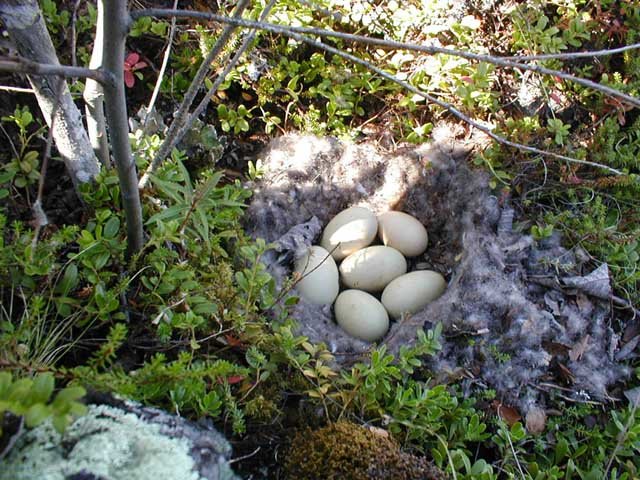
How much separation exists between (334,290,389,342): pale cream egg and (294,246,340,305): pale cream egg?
0.20 feet

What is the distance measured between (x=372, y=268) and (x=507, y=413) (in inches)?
27.3

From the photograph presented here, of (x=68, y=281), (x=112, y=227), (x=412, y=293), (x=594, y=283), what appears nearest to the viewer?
(x=68, y=281)

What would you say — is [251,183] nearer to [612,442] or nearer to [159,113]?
[159,113]

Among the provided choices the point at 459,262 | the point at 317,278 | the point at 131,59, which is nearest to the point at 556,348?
the point at 459,262

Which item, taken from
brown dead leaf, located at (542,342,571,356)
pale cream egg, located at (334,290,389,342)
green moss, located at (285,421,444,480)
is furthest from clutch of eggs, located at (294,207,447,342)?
green moss, located at (285,421,444,480)

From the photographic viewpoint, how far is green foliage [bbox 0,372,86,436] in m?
0.77

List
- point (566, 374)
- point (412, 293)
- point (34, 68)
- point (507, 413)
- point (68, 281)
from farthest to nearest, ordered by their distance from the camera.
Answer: point (412, 293)
point (566, 374)
point (507, 413)
point (68, 281)
point (34, 68)

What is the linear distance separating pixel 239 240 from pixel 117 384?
76 centimetres

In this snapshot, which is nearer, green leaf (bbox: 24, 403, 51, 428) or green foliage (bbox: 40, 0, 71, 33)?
green leaf (bbox: 24, 403, 51, 428)

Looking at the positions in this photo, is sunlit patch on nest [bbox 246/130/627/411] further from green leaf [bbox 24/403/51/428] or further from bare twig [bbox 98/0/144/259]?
green leaf [bbox 24/403/51/428]

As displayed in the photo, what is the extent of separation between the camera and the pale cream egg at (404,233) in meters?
2.13

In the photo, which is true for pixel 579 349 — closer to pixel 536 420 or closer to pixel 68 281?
pixel 536 420

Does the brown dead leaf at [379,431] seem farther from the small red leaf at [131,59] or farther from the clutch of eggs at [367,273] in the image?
the small red leaf at [131,59]

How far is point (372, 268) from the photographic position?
6.80 feet
